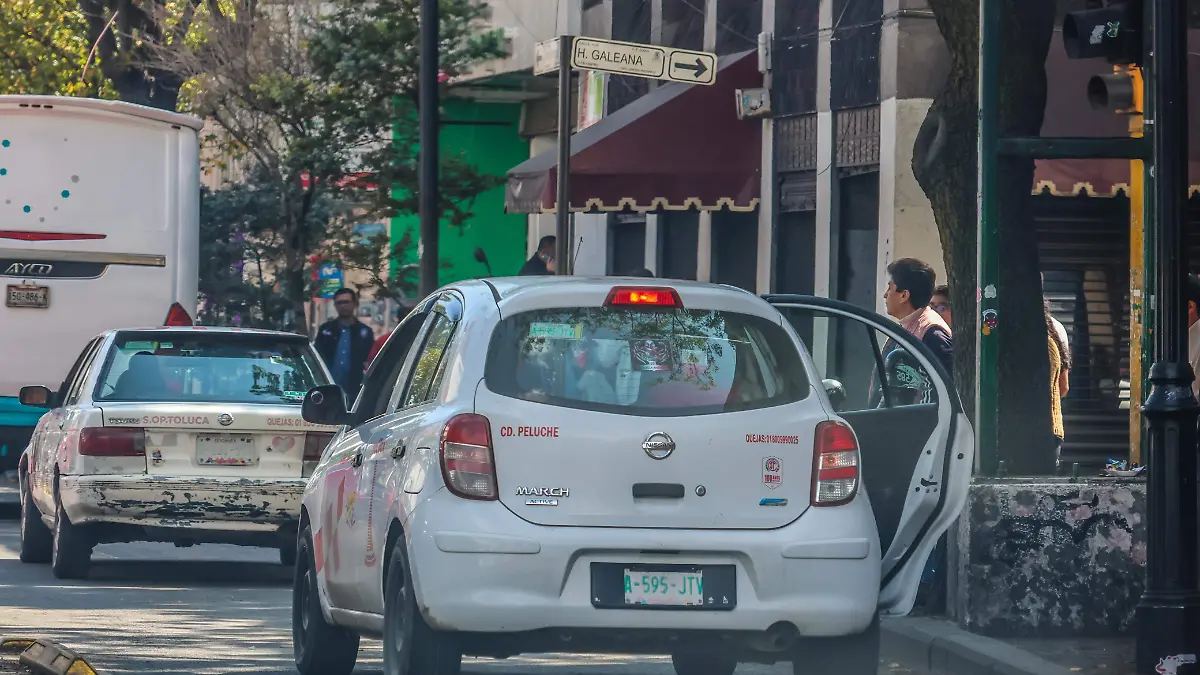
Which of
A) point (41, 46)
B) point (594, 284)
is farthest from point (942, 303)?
point (41, 46)

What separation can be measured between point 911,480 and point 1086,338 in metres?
11.1

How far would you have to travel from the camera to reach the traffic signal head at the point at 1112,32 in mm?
9750

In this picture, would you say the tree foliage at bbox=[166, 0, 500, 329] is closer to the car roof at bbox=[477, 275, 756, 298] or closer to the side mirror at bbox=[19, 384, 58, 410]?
the side mirror at bbox=[19, 384, 58, 410]

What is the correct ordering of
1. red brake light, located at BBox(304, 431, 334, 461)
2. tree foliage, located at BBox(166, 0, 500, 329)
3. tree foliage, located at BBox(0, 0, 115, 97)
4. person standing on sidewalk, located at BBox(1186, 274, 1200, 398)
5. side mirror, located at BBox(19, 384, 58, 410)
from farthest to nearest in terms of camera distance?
tree foliage, located at BBox(0, 0, 115, 97), tree foliage, located at BBox(166, 0, 500, 329), person standing on sidewalk, located at BBox(1186, 274, 1200, 398), side mirror, located at BBox(19, 384, 58, 410), red brake light, located at BBox(304, 431, 334, 461)

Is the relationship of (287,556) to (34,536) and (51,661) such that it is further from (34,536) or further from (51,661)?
(51,661)

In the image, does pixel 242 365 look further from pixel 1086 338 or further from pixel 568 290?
pixel 1086 338

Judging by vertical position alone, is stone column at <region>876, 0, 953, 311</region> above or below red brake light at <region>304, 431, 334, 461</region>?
above

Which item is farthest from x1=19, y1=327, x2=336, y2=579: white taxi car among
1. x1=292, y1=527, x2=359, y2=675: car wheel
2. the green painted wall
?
the green painted wall

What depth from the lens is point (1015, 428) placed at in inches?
440

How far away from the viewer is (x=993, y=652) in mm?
9602

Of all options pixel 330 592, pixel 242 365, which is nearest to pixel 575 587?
pixel 330 592

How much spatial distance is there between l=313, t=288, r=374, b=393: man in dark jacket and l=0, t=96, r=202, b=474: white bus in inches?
87.5

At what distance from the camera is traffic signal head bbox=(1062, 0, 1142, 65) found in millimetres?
9750

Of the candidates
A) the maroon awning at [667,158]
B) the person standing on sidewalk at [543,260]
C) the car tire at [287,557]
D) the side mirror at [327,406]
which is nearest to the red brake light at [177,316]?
the person standing on sidewalk at [543,260]
